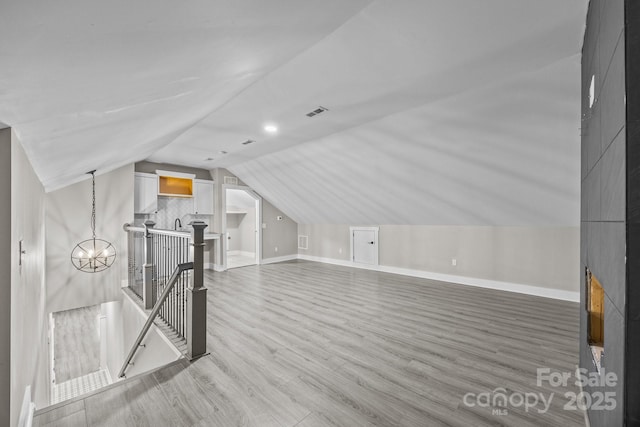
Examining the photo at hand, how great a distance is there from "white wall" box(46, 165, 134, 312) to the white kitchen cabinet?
290mm

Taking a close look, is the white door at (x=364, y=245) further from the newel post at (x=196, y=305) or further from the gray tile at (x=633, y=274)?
the gray tile at (x=633, y=274)

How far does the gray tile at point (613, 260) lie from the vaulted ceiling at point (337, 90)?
4.90 ft

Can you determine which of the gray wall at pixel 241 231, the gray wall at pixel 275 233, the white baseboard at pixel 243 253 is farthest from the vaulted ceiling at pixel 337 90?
the white baseboard at pixel 243 253

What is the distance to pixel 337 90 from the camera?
2.96m

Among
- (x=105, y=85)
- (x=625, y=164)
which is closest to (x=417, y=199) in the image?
(x=625, y=164)

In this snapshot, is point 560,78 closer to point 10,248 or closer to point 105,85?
point 105,85

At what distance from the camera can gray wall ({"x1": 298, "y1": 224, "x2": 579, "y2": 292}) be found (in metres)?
4.60

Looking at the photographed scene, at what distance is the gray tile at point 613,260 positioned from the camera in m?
0.94

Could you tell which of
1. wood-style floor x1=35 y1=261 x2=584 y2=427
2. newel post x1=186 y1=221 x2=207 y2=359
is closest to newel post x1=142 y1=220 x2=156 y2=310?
wood-style floor x1=35 y1=261 x2=584 y2=427

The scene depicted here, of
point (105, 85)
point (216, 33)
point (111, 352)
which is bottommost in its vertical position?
point (111, 352)

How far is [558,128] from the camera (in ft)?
9.78

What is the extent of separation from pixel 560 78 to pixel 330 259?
6.55 metres

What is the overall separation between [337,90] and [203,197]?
17.3ft

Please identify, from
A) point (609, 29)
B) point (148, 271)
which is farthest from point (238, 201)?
point (609, 29)
